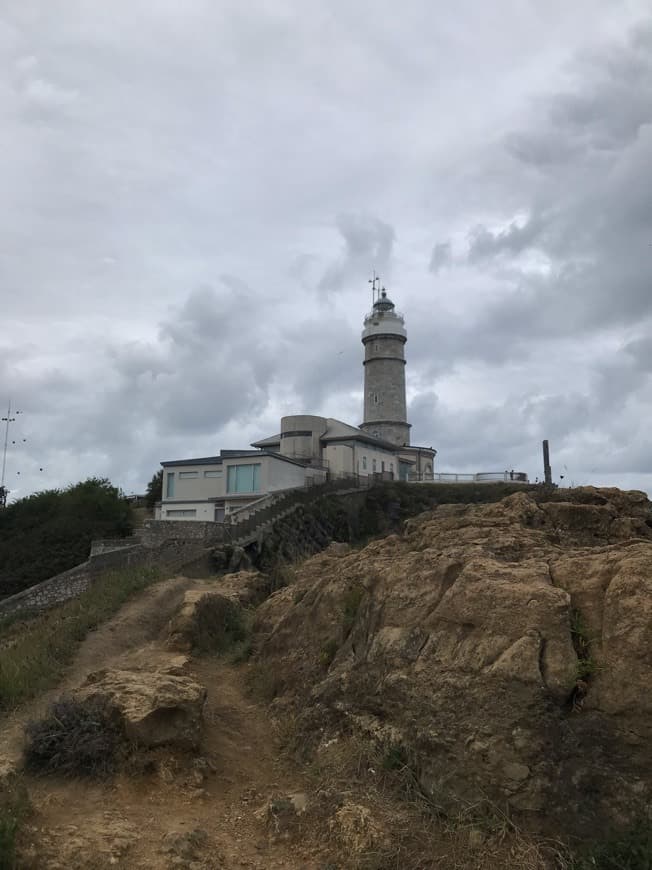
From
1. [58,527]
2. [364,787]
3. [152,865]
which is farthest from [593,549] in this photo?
[58,527]

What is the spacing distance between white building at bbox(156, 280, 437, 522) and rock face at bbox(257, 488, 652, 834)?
3050 cm

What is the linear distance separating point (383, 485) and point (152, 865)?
3951cm

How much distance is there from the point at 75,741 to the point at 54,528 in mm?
29060

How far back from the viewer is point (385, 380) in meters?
56.2

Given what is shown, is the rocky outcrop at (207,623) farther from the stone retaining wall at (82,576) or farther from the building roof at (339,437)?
the building roof at (339,437)

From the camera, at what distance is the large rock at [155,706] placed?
6445mm

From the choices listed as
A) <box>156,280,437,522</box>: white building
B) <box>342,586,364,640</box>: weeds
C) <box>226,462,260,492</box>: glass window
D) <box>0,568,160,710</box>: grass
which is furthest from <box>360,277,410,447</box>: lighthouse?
<box>342,586,364,640</box>: weeds

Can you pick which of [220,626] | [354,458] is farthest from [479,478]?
[220,626]

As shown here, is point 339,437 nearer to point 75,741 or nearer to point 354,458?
point 354,458

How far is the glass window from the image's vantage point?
3862 cm

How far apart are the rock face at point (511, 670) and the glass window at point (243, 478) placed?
30554 mm

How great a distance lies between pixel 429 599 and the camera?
21.8 feet

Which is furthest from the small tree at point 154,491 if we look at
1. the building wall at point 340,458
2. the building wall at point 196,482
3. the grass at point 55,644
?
the grass at point 55,644

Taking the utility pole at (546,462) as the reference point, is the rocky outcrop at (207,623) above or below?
below
